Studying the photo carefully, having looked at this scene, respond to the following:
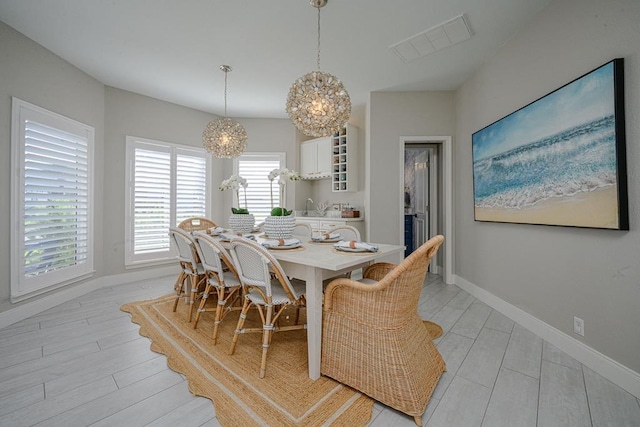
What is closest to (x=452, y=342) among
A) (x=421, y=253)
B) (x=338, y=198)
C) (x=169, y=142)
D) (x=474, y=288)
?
(x=421, y=253)

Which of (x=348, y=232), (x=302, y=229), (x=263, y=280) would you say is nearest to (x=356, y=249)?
(x=263, y=280)

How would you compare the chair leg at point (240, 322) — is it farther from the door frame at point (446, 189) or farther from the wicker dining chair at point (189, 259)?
the door frame at point (446, 189)

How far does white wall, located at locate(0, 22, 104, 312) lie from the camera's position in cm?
251

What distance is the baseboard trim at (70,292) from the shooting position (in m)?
2.57

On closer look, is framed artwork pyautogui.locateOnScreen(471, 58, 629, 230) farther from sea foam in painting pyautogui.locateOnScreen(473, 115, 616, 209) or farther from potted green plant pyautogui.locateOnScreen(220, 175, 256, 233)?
potted green plant pyautogui.locateOnScreen(220, 175, 256, 233)

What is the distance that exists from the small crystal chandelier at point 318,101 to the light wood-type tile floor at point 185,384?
192 centimetres

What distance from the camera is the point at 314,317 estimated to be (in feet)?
5.42

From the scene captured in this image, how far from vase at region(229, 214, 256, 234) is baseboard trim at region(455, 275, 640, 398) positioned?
2.75 m

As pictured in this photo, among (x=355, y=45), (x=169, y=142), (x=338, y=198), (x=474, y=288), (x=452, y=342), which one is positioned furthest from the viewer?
(x=338, y=198)

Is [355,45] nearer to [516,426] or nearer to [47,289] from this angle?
[516,426]

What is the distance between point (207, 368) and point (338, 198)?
3.71 metres

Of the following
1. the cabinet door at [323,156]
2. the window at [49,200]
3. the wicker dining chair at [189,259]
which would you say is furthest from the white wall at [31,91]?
the cabinet door at [323,156]

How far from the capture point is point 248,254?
177cm

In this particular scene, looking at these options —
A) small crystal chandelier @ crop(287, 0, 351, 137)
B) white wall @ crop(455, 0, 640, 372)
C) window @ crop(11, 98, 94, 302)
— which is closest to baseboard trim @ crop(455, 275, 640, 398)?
white wall @ crop(455, 0, 640, 372)
